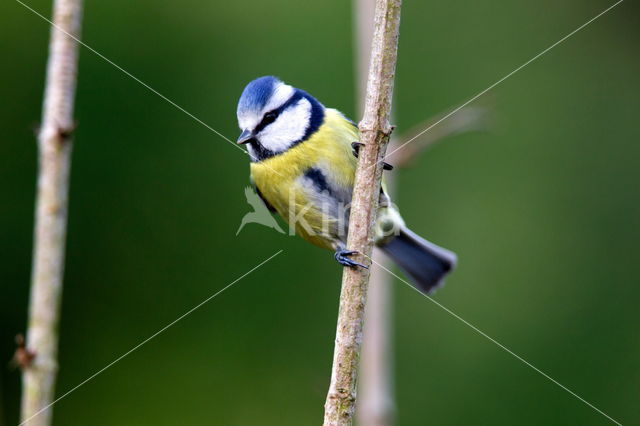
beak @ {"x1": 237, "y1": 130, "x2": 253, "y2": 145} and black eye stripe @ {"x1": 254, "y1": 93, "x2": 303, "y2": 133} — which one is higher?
black eye stripe @ {"x1": 254, "y1": 93, "x2": 303, "y2": 133}

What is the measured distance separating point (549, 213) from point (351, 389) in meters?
2.36

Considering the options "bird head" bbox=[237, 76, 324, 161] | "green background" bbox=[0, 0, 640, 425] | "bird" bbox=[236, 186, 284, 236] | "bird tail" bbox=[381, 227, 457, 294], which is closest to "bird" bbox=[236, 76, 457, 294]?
"bird head" bbox=[237, 76, 324, 161]

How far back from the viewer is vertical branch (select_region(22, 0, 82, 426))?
112cm

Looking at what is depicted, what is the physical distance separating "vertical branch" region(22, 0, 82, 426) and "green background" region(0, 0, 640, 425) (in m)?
1.70

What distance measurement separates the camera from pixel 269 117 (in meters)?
1.93

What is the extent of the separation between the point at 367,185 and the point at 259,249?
171 centimetres

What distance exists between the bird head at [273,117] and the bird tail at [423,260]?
56 centimetres

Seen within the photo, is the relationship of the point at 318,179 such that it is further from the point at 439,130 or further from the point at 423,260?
the point at 423,260

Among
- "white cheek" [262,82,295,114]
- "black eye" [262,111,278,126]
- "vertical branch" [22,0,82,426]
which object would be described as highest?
"white cheek" [262,82,295,114]

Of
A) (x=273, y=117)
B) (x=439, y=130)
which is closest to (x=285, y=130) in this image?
(x=273, y=117)

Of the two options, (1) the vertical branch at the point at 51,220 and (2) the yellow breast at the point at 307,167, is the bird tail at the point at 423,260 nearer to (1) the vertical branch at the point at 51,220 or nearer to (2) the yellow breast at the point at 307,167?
(2) the yellow breast at the point at 307,167

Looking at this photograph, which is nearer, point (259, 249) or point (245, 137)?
point (245, 137)

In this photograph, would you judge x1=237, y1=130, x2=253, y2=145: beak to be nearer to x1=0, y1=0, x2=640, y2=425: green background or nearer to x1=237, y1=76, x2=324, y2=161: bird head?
x1=237, y1=76, x2=324, y2=161: bird head

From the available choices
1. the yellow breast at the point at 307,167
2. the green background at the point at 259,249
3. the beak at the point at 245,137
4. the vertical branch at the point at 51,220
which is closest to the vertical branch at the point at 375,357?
the yellow breast at the point at 307,167
